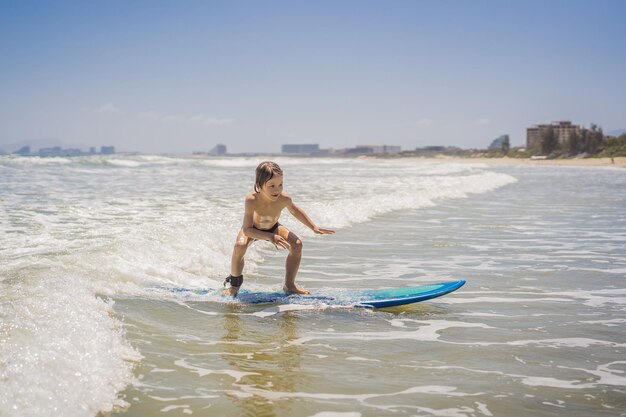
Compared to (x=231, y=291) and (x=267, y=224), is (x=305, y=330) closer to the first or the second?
(x=231, y=291)

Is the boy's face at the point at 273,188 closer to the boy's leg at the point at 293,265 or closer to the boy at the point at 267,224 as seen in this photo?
the boy at the point at 267,224

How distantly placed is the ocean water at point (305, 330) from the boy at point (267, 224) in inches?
14.9

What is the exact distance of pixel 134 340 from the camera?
444 cm

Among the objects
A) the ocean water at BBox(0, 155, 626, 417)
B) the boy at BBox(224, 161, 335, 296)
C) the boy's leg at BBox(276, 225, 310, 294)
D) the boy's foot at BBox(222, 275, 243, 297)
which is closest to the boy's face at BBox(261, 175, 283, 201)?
the boy at BBox(224, 161, 335, 296)

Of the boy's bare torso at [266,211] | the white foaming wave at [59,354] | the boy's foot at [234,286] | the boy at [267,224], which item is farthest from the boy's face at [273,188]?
the white foaming wave at [59,354]

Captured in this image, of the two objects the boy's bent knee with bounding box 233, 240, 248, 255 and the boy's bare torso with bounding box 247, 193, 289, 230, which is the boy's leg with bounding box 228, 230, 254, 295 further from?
the boy's bare torso with bounding box 247, 193, 289, 230

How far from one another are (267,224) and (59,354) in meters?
2.86

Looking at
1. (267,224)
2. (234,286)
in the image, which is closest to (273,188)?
(267,224)

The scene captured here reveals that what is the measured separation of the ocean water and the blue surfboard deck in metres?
0.10

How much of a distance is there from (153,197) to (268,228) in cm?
1162

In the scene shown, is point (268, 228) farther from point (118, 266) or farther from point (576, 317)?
point (576, 317)

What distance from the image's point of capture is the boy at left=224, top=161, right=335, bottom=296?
5906 mm

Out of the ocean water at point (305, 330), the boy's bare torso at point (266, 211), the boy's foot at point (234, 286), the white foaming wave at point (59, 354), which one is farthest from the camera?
the boy's bare torso at point (266, 211)

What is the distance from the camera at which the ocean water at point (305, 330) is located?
3.38 m
